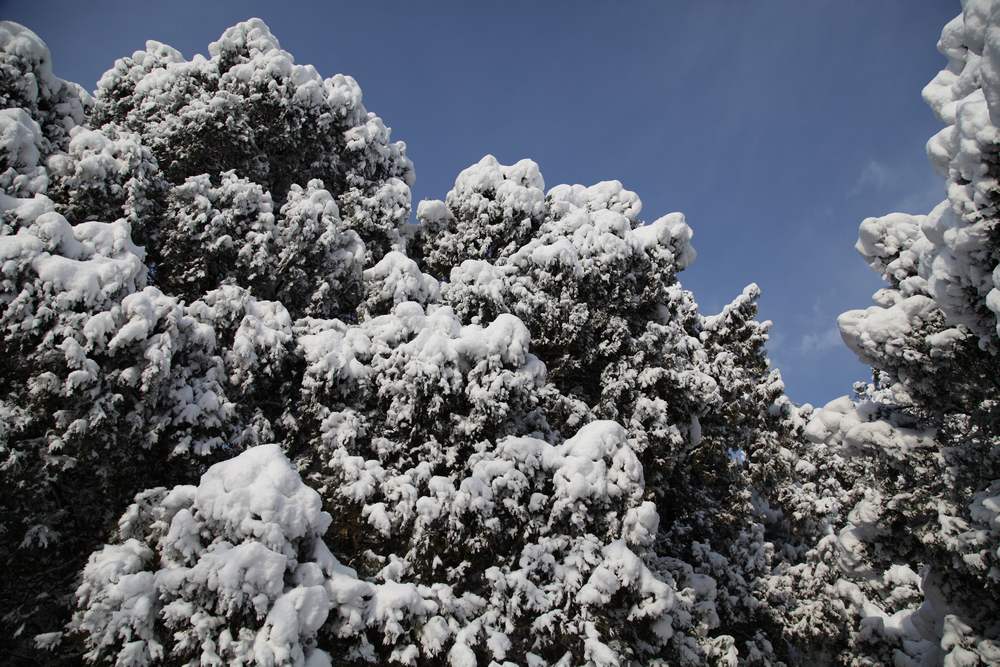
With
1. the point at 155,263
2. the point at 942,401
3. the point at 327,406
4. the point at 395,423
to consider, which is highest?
the point at 155,263

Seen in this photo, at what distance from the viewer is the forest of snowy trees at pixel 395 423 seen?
19.7ft

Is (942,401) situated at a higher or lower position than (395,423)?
higher

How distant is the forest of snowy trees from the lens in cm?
599

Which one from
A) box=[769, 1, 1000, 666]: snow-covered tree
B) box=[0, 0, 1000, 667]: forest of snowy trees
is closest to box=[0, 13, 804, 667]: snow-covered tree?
box=[0, 0, 1000, 667]: forest of snowy trees

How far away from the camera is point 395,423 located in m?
9.30

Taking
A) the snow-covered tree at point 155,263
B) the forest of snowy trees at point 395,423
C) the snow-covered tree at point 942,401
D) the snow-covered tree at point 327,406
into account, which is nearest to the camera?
the snow-covered tree at point 942,401

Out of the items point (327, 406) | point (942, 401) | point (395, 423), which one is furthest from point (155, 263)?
point (942, 401)

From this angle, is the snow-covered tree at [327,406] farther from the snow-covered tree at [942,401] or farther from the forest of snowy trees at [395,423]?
the snow-covered tree at [942,401]

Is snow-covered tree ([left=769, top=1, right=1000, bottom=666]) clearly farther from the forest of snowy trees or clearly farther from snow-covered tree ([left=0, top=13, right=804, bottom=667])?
snow-covered tree ([left=0, top=13, right=804, bottom=667])

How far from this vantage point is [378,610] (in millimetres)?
6582

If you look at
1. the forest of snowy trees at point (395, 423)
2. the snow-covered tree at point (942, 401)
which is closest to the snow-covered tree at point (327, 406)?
the forest of snowy trees at point (395, 423)

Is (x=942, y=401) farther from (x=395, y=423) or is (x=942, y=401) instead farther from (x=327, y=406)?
(x=327, y=406)

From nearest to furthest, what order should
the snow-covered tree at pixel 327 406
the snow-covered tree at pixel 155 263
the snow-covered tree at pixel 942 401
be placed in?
the snow-covered tree at pixel 942 401, the snow-covered tree at pixel 327 406, the snow-covered tree at pixel 155 263

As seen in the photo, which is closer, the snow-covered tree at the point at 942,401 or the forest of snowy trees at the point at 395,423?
the snow-covered tree at the point at 942,401
